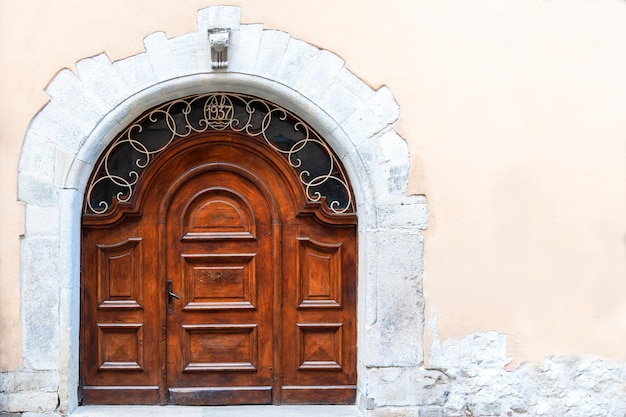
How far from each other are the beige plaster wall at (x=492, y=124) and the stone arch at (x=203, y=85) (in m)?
0.11

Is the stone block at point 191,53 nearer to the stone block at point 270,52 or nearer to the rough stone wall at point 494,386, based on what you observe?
the stone block at point 270,52

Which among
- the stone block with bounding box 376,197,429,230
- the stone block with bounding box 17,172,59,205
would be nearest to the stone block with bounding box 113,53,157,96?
the stone block with bounding box 17,172,59,205

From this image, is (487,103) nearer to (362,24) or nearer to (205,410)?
(362,24)

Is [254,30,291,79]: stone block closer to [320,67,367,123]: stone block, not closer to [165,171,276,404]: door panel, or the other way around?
[320,67,367,123]: stone block

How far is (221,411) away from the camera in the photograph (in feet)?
15.8

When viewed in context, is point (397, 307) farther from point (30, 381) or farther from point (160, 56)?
point (30, 381)

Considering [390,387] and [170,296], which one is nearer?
[390,387]

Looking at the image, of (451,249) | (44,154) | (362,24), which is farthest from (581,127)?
(44,154)

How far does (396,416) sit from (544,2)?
2.93 metres

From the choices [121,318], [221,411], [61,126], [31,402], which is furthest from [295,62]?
[31,402]

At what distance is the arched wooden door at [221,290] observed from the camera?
4906 mm

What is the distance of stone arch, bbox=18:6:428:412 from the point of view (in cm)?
458

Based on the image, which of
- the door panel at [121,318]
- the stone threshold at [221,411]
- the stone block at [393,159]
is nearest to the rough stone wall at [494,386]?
the stone threshold at [221,411]

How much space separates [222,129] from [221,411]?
6.38 ft
